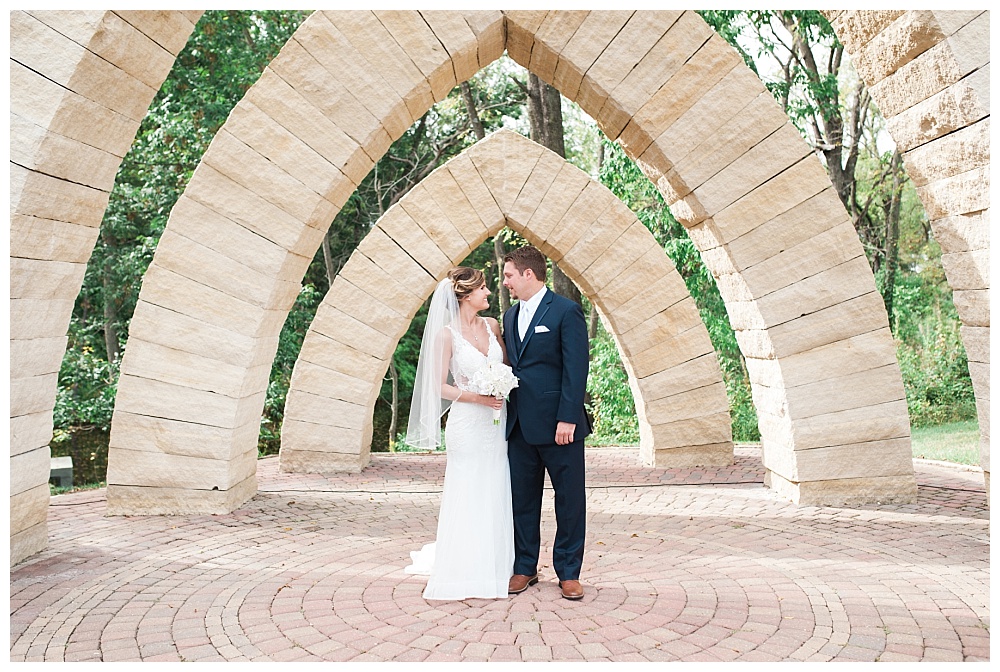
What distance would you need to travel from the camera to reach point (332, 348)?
1038 cm

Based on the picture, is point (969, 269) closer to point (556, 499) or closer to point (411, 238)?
point (556, 499)

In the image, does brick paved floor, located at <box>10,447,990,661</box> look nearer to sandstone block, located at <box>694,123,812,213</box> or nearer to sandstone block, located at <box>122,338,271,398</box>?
sandstone block, located at <box>122,338,271,398</box>

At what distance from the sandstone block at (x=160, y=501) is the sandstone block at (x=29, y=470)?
1.37 metres

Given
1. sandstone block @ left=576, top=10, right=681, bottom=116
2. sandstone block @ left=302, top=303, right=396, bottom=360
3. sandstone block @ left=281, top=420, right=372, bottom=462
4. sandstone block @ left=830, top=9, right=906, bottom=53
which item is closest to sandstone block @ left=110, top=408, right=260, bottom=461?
sandstone block @ left=302, top=303, right=396, bottom=360

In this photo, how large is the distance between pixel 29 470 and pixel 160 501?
1690 mm

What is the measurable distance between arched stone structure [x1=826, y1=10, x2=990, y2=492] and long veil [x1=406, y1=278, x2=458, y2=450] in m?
2.72

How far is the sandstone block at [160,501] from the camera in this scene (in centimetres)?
740

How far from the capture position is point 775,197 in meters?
6.99

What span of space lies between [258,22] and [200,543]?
579 inches

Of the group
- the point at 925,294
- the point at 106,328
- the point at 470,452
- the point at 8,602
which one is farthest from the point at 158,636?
the point at 925,294

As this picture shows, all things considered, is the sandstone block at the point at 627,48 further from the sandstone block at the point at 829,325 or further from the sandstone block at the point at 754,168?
the sandstone block at the point at 829,325

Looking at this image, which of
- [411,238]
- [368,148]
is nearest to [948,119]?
[368,148]

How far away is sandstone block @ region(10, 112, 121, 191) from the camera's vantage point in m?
5.02

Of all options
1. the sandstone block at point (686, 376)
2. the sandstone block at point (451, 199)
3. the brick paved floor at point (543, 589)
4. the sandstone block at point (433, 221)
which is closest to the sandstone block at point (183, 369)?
the brick paved floor at point (543, 589)
